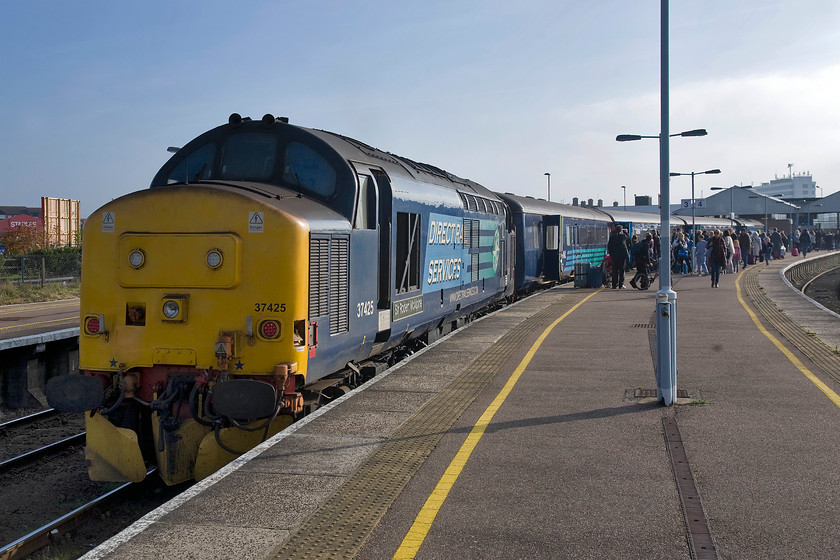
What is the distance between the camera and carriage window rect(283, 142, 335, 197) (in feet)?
28.5

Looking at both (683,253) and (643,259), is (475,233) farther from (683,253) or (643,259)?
(683,253)

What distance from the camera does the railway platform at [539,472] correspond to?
5.07 m

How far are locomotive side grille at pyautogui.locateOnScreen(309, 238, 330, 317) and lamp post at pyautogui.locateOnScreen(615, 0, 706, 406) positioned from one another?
12.0ft

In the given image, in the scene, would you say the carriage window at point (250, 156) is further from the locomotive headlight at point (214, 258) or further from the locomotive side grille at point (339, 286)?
the locomotive headlight at point (214, 258)

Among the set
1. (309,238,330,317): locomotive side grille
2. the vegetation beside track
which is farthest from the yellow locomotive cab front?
the vegetation beside track

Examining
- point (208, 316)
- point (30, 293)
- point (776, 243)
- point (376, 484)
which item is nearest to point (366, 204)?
point (208, 316)

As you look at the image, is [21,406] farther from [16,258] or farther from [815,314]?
[16,258]

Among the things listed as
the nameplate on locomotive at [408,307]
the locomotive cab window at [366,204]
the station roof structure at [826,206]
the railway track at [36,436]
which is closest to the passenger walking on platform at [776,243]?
the nameplate on locomotive at [408,307]

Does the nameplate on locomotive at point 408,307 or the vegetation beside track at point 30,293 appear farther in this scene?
the vegetation beside track at point 30,293

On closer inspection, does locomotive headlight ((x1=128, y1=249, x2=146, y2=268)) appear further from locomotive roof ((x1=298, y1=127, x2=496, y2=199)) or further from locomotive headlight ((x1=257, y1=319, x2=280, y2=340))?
locomotive roof ((x1=298, y1=127, x2=496, y2=199))

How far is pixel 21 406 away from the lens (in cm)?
1273

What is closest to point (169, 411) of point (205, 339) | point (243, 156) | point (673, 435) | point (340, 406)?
point (205, 339)

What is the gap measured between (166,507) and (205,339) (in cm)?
206

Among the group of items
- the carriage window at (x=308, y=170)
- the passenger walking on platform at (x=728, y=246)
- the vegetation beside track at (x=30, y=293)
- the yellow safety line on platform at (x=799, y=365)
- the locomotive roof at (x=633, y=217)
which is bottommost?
the yellow safety line on platform at (x=799, y=365)
